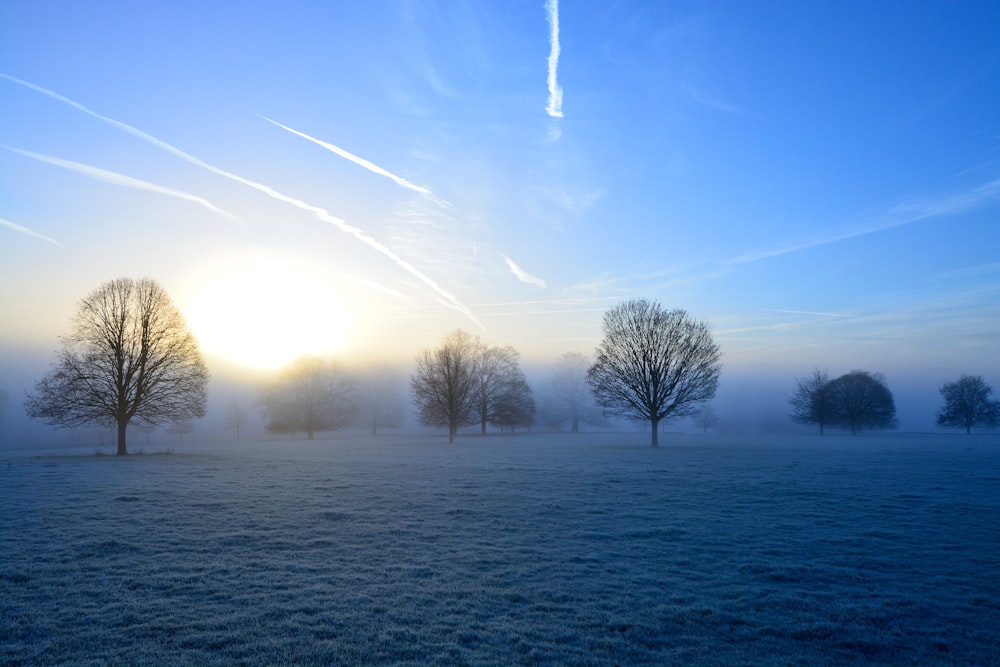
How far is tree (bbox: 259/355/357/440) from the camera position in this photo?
83875 mm

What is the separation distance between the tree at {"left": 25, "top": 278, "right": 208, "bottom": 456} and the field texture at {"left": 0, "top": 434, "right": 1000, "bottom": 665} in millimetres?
21674

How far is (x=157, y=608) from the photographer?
952cm

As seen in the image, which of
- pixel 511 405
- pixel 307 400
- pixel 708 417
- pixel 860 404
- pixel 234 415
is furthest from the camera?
pixel 708 417

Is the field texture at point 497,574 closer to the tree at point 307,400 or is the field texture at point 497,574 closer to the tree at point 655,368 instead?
the tree at point 655,368

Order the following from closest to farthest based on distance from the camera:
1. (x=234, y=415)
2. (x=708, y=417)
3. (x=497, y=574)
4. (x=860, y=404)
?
(x=497, y=574), (x=860, y=404), (x=234, y=415), (x=708, y=417)

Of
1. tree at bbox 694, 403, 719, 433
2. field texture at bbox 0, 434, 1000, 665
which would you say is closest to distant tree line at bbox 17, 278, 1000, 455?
field texture at bbox 0, 434, 1000, 665

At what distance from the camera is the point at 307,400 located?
83750 millimetres

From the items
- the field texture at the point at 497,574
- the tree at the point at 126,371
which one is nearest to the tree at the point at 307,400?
the tree at the point at 126,371

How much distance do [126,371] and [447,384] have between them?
3279 centimetres

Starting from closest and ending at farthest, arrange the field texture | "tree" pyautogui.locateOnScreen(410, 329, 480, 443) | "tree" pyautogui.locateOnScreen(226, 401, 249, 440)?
the field texture < "tree" pyautogui.locateOnScreen(410, 329, 480, 443) < "tree" pyautogui.locateOnScreen(226, 401, 249, 440)

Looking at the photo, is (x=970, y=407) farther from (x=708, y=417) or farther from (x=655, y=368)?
(x=655, y=368)

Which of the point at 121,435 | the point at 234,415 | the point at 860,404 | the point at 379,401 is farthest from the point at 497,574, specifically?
the point at 234,415

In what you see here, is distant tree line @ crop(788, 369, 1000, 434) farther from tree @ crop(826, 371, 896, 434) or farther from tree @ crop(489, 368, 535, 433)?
tree @ crop(489, 368, 535, 433)

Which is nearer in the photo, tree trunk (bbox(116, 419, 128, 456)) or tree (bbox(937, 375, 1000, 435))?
tree trunk (bbox(116, 419, 128, 456))
